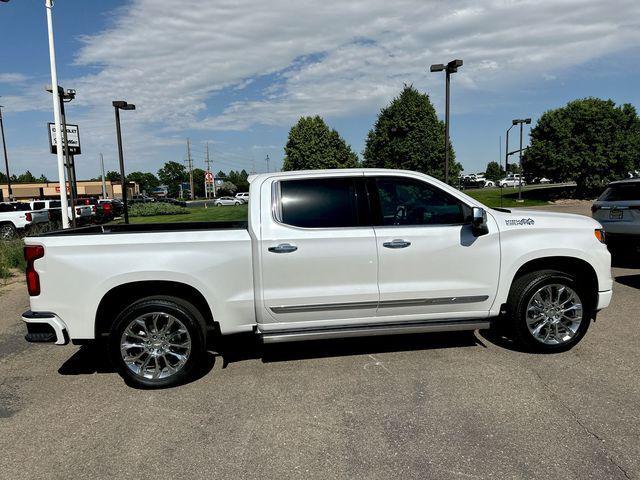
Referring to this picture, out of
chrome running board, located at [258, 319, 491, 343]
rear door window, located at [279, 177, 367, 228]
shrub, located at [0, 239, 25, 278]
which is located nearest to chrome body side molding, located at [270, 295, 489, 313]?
chrome running board, located at [258, 319, 491, 343]

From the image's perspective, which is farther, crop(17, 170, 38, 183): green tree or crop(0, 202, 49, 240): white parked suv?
crop(17, 170, 38, 183): green tree

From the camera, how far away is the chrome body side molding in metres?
4.30

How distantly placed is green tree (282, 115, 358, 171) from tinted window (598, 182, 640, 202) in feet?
150

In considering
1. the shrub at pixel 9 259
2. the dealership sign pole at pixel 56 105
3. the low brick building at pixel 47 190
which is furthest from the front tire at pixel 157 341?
the low brick building at pixel 47 190

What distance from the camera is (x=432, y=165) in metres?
38.7

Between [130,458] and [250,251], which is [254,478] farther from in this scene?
[250,251]

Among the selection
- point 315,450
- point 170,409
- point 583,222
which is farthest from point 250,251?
point 583,222

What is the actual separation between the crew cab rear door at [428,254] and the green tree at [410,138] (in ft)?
111

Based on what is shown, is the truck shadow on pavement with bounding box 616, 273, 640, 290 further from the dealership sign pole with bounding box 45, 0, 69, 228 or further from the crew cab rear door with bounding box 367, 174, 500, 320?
the dealership sign pole with bounding box 45, 0, 69, 228

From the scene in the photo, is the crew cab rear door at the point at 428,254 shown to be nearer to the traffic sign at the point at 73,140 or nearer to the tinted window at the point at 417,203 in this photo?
the tinted window at the point at 417,203

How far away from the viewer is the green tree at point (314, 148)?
2163 inches

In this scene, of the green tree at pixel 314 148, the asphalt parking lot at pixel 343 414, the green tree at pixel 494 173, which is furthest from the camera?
the green tree at pixel 494 173

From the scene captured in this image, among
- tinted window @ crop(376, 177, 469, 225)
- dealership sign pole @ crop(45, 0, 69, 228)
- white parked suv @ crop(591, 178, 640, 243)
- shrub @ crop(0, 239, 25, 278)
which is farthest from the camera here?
dealership sign pole @ crop(45, 0, 69, 228)

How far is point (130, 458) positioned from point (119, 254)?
1.69 meters
